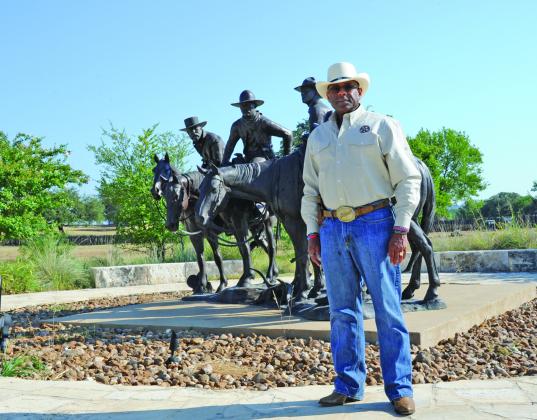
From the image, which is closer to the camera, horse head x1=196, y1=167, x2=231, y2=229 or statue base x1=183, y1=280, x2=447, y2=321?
statue base x1=183, y1=280, x2=447, y2=321

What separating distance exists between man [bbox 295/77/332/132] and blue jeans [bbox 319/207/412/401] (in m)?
3.86

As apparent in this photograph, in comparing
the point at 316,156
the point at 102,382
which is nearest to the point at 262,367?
the point at 102,382

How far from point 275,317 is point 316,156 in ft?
11.8

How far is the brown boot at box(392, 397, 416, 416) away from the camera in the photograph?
3576mm

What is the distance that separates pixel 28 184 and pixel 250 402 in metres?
16.8

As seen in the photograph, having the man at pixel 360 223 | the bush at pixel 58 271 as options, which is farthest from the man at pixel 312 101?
the bush at pixel 58 271

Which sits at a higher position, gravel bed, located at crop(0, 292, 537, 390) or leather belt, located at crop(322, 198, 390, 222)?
leather belt, located at crop(322, 198, 390, 222)

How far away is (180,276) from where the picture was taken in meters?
15.2

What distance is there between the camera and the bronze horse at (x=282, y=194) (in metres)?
7.51

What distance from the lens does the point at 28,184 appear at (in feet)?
62.8

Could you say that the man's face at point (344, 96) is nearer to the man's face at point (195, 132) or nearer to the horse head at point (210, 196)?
the horse head at point (210, 196)

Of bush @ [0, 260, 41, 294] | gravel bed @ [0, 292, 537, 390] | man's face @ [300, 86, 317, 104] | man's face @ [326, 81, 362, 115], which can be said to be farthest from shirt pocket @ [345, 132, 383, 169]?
bush @ [0, 260, 41, 294]

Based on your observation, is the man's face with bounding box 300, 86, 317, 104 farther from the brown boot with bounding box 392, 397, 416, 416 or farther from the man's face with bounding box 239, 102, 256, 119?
the brown boot with bounding box 392, 397, 416, 416

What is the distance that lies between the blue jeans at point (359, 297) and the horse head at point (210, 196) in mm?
3561
